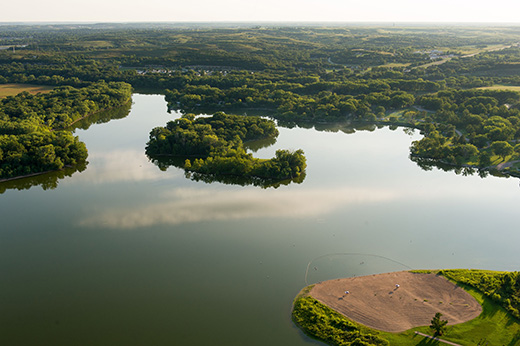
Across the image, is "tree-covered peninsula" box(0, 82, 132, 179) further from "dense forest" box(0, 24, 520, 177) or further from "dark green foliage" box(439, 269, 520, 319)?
"dark green foliage" box(439, 269, 520, 319)

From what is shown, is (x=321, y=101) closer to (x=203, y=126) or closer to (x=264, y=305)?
(x=203, y=126)

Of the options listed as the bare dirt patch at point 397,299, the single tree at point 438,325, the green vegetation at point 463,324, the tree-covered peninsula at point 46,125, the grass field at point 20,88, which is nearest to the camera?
Answer: the green vegetation at point 463,324

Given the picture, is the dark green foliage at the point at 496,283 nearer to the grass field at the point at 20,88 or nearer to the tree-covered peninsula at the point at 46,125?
the tree-covered peninsula at the point at 46,125

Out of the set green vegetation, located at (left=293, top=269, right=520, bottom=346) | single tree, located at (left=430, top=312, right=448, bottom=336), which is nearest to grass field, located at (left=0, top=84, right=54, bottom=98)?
green vegetation, located at (left=293, top=269, right=520, bottom=346)

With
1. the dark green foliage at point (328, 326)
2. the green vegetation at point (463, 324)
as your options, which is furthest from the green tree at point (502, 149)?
the dark green foliage at point (328, 326)

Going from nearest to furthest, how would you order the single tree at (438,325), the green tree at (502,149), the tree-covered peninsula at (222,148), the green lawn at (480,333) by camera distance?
the green lawn at (480,333) < the single tree at (438,325) < the tree-covered peninsula at (222,148) < the green tree at (502,149)
